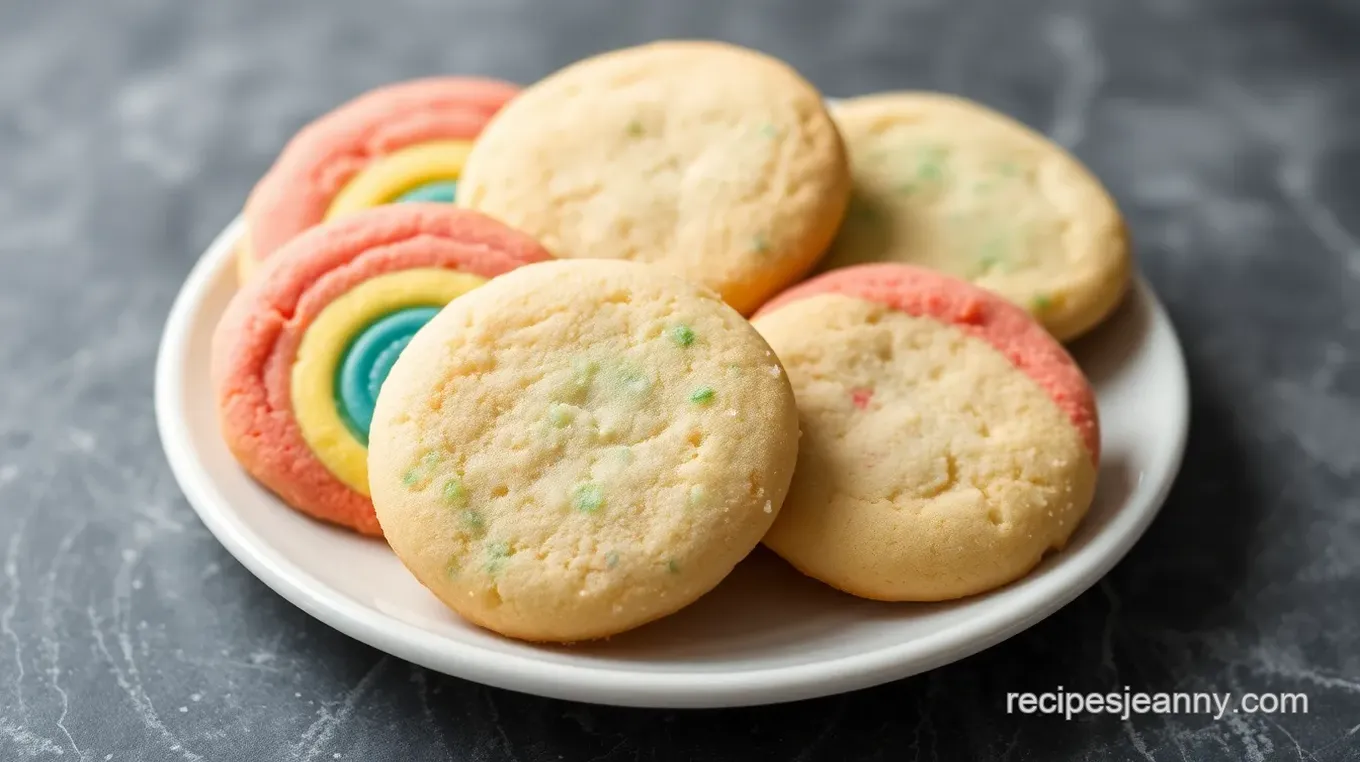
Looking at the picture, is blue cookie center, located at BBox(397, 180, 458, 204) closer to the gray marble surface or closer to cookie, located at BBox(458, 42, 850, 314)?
cookie, located at BBox(458, 42, 850, 314)

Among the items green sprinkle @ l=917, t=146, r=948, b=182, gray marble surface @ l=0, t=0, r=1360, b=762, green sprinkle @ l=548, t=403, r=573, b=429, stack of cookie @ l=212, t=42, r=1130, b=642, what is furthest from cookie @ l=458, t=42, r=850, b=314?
gray marble surface @ l=0, t=0, r=1360, b=762

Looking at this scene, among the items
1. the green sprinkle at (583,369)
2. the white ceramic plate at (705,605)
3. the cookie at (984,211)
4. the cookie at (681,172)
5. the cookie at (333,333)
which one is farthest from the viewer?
the cookie at (984,211)

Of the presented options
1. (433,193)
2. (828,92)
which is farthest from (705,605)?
(828,92)

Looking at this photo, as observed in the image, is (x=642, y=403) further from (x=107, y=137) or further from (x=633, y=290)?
(x=107, y=137)

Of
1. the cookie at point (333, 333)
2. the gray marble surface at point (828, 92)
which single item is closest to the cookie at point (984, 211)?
the gray marble surface at point (828, 92)

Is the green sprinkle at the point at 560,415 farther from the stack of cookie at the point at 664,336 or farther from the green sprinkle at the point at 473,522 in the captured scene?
the green sprinkle at the point at 473,522

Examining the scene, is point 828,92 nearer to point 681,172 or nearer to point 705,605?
point 681,172
